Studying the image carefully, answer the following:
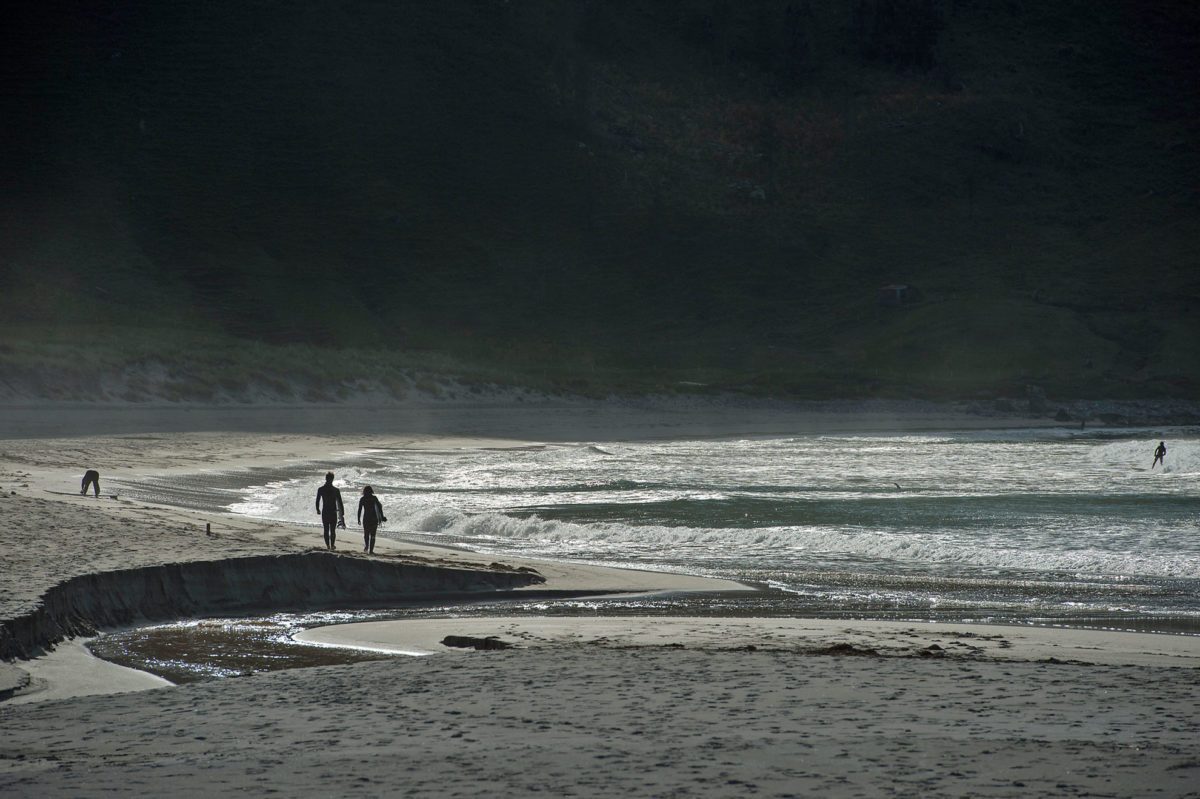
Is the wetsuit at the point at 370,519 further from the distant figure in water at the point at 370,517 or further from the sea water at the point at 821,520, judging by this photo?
the sea water at the point at 821,520

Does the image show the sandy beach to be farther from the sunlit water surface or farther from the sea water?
the sea water

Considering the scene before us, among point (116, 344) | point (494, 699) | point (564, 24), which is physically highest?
point (564, 24)

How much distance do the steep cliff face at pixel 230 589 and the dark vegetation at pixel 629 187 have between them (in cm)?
4714

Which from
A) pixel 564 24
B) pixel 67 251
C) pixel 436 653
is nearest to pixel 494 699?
pixel 436 653

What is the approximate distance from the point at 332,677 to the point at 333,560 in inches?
220

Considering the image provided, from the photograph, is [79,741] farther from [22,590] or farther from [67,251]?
[67,251]

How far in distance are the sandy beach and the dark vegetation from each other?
159 ft

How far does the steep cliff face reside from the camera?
1118cm

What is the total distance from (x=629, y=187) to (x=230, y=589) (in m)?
105

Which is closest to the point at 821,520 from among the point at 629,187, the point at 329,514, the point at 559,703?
the point at 329,514

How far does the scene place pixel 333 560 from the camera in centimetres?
1482

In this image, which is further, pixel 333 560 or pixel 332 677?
pixel 333 560

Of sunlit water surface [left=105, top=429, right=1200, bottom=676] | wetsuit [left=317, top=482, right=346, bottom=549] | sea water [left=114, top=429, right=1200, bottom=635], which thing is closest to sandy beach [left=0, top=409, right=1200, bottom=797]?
sunlit water surface [left=105, top=429, right=1200, bottom=676]

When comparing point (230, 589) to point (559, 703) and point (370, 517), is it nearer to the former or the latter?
point (370, 517)
